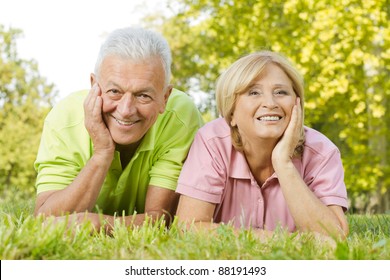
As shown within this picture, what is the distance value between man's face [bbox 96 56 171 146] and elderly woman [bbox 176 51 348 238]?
0.44 m

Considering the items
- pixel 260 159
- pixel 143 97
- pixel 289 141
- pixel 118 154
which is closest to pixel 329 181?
pixel 289 141

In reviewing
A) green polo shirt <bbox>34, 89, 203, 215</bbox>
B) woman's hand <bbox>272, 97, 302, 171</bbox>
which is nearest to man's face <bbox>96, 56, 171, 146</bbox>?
green polo shirt <bbox>34, 89, 203, 215</bbox>

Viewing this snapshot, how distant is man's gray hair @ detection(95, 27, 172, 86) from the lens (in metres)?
4.16

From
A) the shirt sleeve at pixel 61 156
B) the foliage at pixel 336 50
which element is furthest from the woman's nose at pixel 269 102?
the foliage at pixel 336 50

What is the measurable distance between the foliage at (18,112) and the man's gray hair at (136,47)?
17.5 m

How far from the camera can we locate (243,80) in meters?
4.14

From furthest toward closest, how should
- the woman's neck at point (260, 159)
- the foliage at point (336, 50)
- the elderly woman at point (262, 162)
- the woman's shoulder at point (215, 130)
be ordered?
1. the foliage at point (336, 50)
2. the woman's shoulder at point (215, 130)
3. the woman's neck at point (260, 159)
4. the elderly woman at point (262, 162)

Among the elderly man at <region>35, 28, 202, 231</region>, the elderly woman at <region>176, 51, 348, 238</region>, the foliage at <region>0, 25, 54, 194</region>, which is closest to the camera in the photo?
the elderly woman at <region>176, 51, 348, 238</region>

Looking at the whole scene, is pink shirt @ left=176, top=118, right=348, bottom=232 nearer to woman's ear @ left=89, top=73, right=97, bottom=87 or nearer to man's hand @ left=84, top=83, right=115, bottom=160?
man's hand @ left=84, top=83, right=115, bottom=160

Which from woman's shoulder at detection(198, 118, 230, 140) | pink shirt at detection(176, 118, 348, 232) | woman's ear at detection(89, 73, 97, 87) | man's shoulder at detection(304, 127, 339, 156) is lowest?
pink shirt at detection(176, 118, 348, 232)

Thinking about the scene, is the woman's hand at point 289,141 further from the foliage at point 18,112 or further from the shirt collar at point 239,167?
the foliage at point 18,112

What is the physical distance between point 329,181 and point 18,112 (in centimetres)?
1946

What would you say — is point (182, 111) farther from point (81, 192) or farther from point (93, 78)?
point (81, 192)

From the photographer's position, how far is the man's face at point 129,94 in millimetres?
4062
